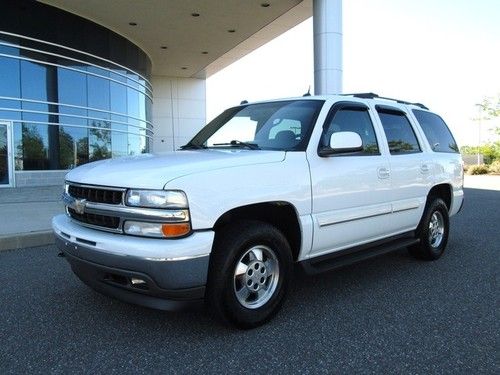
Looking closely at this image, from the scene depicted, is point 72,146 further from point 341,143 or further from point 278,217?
point 341,143

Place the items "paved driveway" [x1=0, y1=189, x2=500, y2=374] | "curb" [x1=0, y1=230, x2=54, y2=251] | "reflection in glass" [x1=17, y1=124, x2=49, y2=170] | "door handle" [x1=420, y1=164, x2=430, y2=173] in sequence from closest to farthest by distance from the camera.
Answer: "paved driveway" [x1=0, y1=189, x2=500, y2=374], "door handle" [x1=420, y1=164, x2=430, y2=173], "curb" [x1=0, y1=230, x2=54, y2=251], "reflection in glass" [x1=17, y1=124, x2=49, y2=170]

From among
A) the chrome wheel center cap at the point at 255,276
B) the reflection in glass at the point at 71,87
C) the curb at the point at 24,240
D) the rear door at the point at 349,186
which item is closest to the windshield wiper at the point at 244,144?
the rear door at the point at 349,186

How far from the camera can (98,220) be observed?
3459mm

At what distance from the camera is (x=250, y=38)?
2189 centimetres

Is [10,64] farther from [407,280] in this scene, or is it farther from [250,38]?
[407,280]

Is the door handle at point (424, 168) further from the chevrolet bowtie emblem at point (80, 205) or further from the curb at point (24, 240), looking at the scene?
the curb at point (24, 240)

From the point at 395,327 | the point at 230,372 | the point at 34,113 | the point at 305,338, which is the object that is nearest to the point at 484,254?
the point at 395,327

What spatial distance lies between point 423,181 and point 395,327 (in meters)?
2.31

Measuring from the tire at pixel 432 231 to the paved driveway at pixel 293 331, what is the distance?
0.53m

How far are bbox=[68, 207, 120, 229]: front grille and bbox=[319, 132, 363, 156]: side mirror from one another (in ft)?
5.97

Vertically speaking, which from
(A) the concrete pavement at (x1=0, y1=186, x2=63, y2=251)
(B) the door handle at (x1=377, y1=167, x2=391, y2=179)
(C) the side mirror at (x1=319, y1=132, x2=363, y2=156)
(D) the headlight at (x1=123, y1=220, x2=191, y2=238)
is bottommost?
(A) the concrete pavement at (x1=0, y1=186, x2=63, y2=251)

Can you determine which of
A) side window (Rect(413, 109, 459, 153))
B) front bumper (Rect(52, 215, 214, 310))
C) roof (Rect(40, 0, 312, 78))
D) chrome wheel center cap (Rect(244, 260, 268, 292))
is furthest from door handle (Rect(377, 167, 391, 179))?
roof (Rect(40, 0, 312, 78))

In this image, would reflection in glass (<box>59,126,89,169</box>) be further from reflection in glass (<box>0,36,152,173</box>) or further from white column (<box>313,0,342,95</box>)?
white column (<box>313,0,342,95</box>)

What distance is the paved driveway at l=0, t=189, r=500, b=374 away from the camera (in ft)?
10.0
